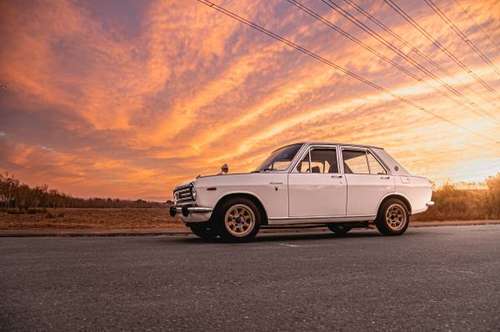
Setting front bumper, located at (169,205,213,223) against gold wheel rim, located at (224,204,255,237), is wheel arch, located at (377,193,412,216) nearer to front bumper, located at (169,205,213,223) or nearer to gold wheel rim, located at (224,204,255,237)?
gold wheel rim, located at (224,204,255,237)

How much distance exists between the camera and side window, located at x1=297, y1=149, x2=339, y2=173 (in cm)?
944

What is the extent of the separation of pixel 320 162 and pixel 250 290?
6.19 meters

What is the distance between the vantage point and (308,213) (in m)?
9.24

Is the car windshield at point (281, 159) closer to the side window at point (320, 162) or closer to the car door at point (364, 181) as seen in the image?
the side window at point (320, 162)

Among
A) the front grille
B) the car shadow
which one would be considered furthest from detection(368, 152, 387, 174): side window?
the front grille

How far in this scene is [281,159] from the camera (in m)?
9.55

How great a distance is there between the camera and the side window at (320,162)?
9.44 metres

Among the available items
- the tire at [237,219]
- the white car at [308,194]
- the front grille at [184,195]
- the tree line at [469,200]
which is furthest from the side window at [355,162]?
the tree line at [469,200]

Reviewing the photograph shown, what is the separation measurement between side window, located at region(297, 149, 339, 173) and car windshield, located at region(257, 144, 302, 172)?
27 centimetres

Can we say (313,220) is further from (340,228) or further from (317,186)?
(340,228)

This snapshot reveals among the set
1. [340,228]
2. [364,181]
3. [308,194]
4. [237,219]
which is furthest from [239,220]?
[340,228]

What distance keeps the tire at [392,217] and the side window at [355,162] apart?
0.93 meters

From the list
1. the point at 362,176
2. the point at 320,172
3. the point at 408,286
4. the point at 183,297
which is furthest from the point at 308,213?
the point at 183,297

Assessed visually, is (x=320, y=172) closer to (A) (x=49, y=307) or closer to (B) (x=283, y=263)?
(B) (x=283, y=263)
